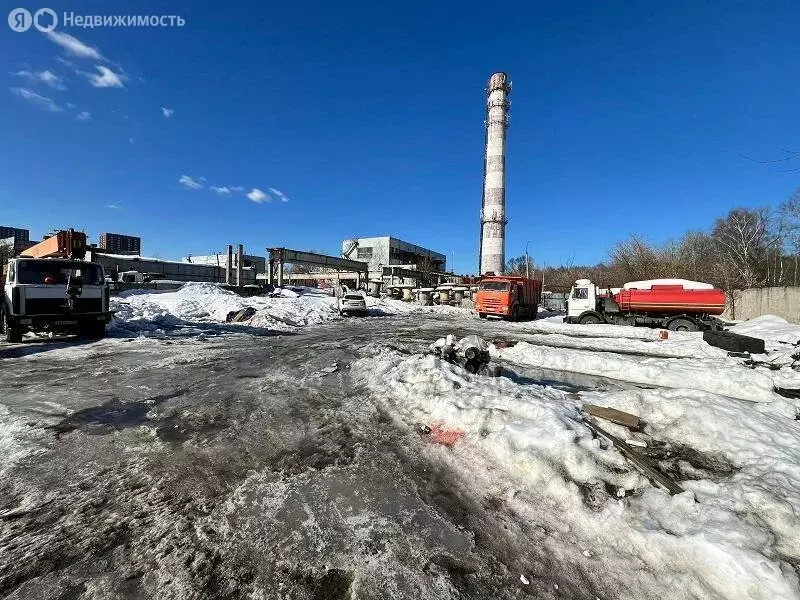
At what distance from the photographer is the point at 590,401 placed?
558cm

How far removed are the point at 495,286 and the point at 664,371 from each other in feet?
58.9

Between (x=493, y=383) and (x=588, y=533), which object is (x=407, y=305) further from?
(x=588, y=533)

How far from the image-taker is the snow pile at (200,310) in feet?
58.9

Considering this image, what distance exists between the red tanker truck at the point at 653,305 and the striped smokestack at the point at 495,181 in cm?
2989

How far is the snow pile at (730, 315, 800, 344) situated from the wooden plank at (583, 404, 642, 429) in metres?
12.8

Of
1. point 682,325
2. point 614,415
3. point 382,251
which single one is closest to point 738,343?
point 682,325

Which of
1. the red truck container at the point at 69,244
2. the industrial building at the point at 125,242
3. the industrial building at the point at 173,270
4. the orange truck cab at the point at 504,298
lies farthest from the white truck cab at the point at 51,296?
the industrial building at the point at 125,242

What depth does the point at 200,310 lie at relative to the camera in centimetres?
2183

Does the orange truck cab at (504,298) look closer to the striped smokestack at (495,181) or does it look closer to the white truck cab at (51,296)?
the white truck cab at (51,296)

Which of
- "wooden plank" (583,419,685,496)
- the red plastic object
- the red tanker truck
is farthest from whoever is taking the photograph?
the red tanker truck

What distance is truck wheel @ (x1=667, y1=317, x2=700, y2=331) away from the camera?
60.2 ft

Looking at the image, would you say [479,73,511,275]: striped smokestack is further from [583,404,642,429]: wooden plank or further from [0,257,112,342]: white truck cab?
[583,404,642,429]: wooden plank

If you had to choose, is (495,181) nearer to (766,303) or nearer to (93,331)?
(766,303)

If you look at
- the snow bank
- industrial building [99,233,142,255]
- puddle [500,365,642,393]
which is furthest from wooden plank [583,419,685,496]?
industrial building [99,233,142,255]
